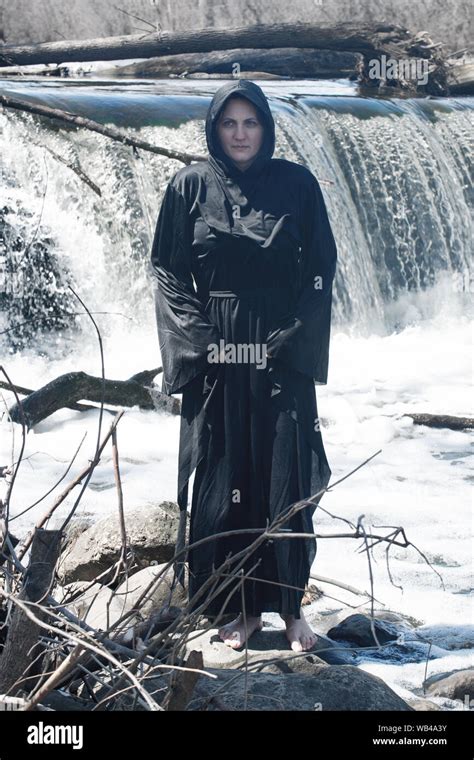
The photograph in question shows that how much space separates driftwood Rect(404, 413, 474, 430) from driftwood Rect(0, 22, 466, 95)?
7.77m

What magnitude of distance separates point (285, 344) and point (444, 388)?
5.19 metres

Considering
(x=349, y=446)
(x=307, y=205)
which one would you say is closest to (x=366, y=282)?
(x=349, y=446)

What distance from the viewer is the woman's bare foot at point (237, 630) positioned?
152 inches

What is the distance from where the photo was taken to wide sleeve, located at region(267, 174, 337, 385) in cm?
376

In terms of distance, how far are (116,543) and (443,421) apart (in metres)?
3.35

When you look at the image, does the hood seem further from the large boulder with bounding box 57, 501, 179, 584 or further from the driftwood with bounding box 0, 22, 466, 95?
the driftwood with bounding box 0, 22, 466, 95

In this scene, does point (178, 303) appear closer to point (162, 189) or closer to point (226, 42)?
point (162, 189)

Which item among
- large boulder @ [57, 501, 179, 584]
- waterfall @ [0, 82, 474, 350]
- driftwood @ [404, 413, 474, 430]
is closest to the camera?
large boulder @ [57, 501, 179, 584]

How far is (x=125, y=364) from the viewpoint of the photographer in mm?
8898

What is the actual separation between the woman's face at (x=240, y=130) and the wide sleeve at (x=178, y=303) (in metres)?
0.21

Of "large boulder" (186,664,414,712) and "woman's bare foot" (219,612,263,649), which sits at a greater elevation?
"large boulder" (186,664,414,712)

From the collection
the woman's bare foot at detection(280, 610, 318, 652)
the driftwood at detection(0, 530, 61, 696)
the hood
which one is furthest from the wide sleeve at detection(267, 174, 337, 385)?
the driftwood at detection(0, 530, 61, 696)

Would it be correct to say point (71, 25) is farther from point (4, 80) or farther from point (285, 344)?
point (285, 344)

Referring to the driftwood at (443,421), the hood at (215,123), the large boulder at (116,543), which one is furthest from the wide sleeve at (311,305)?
the driftwood at (443,421)
